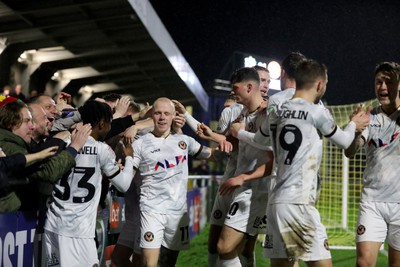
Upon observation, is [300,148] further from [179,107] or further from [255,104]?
[179,107]

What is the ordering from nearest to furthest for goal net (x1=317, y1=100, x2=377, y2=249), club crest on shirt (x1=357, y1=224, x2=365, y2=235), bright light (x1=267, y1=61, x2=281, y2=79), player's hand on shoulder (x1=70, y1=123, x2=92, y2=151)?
player's hand on shoulder (x1=70, y1=123, x2=92, y2=151) < club crest on shirt (x1=357, y1=224, x2=365, y2=235) < goal net (x1=317, y1=100, x2=377, y2=249) < bright light (x1=267, y1=61, x2=281, y2=79)

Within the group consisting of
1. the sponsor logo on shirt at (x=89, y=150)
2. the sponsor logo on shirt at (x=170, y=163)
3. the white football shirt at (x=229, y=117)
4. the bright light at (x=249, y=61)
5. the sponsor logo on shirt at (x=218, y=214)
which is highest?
the bright light at (x=249, y=61)

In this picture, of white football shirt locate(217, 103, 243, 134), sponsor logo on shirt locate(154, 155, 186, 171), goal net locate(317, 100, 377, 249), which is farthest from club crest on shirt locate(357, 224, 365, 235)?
goal net locate(317, 100, 377, 249)

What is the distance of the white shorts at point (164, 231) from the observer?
6012mm

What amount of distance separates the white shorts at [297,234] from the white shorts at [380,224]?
860 millimetres

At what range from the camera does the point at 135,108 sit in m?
7.48

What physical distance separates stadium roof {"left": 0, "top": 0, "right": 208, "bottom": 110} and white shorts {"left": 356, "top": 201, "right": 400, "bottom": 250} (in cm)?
708

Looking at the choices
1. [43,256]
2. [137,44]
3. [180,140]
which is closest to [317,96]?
[180,140]

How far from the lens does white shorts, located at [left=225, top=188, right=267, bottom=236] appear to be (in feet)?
19.1

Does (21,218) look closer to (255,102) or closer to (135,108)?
(255,102)

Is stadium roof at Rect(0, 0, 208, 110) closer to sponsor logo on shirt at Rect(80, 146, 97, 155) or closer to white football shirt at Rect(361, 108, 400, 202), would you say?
sponsor logo on shirt at Rect(80, 146, 97, 155)

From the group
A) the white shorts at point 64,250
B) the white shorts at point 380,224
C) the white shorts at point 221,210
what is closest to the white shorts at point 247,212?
the white shorts at point 221,210

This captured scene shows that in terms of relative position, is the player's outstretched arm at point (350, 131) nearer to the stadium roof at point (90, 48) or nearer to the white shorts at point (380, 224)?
the white shorts at point (380, 224)

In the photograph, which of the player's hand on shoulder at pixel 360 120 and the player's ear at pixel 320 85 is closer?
the player's ear at pixel 320 85
